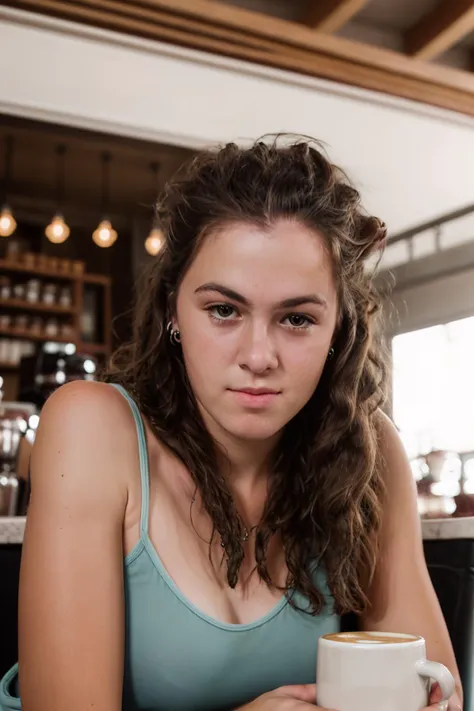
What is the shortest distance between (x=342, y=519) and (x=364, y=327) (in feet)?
0.90

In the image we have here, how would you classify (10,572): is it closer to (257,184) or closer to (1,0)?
(257,184)

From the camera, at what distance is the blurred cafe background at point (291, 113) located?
10.1ft

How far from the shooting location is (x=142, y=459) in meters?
0.99

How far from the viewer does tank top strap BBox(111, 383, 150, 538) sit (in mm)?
951

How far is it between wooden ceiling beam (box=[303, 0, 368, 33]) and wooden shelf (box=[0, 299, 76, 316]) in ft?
8.45

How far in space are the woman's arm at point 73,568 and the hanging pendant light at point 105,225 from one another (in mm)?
4000

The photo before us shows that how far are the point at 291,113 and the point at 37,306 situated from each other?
7.62 ft

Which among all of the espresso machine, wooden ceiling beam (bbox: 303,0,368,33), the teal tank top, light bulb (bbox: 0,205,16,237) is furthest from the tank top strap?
light bulb (bbox: 0,205,16,237)

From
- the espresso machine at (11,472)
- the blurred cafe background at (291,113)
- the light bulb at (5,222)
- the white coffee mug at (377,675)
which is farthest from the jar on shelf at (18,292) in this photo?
the white coffee mug at (377,675)

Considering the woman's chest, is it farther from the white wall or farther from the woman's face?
the white wall

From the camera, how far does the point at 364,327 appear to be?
114cm

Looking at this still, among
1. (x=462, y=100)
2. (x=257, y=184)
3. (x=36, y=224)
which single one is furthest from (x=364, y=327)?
(x=36, y=224)

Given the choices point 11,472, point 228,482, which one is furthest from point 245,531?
point 11,472

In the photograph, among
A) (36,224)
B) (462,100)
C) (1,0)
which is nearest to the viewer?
(1,0)
